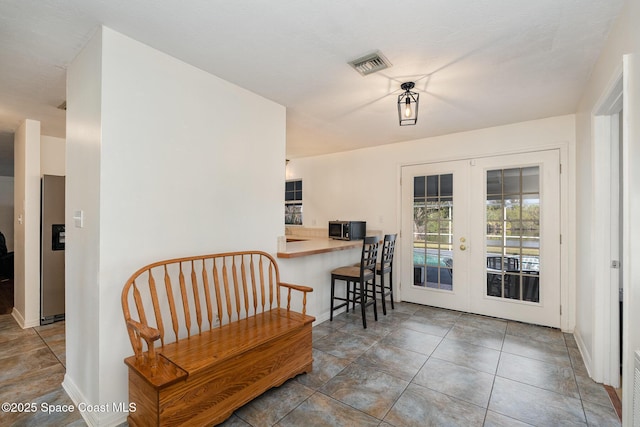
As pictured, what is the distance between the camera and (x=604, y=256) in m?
2.23

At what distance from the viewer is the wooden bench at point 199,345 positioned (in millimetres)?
1589

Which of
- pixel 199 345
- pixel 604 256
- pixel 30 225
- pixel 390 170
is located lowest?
pixel 199 345

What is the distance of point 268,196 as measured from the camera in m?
2.85

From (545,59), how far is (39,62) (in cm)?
362

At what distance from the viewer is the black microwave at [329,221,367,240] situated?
4.15 meters

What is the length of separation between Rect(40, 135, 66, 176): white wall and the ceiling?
0.89 metres

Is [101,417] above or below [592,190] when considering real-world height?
below

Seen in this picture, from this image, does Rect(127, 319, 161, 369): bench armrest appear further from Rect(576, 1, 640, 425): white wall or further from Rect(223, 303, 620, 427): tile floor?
Rect(576, 1, 640, 425): white wall

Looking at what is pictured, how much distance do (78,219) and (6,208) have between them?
815 cm

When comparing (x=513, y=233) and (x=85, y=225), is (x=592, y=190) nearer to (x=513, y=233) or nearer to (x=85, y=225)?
(x=513, y=233)

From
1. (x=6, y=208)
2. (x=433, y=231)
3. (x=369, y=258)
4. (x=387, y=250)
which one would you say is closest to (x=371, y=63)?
(x=369, y=258)

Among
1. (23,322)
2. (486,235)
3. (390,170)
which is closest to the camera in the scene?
(23,322)

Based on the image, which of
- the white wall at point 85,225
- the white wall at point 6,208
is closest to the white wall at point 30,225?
the white wall at point 85,225

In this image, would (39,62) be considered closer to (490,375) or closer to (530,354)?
(490,375)
